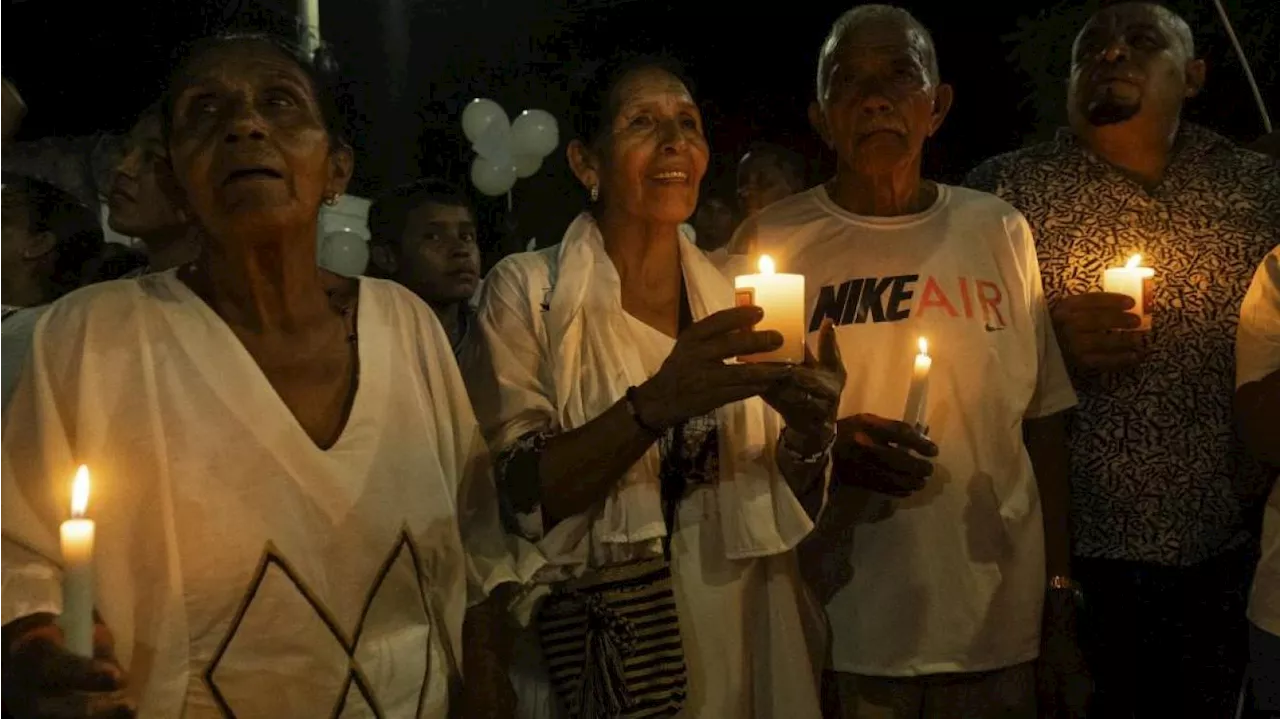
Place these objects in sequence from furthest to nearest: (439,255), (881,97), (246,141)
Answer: (439,255)
(881,97)
(246,141)

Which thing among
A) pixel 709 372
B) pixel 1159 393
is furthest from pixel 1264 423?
pixel 709 372

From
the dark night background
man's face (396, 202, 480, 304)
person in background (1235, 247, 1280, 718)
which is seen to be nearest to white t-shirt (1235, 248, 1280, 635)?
person in background (1235, 247, 1280, 718)

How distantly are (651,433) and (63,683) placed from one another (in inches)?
43.8

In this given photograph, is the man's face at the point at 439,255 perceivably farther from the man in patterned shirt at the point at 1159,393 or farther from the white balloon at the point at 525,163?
the white balloon at the point at 525,163

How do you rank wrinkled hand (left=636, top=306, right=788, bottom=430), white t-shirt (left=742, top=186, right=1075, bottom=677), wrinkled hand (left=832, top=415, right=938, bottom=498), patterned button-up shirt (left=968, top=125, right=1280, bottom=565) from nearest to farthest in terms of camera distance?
wrinkled hand (left=636, top=306, right=788, bottom=430) < wrinkled hand (left=832, top=415, right=938, bottom=498) < white t-shirt (left=742, top=186, right=1075, bottom=677) < patterned button-up shirt (left=968, top=125, right=1280, bottom=565)

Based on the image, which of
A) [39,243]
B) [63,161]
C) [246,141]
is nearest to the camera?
[246,141]

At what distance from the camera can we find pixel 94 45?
1002 centimetres

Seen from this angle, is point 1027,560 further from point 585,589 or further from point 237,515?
point 237,515

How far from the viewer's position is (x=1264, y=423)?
2.73 m

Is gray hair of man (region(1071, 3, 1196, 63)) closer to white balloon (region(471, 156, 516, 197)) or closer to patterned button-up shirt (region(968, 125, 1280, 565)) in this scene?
patterned button-up shirt (region(968, 125, 1280, 565))

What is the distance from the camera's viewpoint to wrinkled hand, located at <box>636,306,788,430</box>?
212cm

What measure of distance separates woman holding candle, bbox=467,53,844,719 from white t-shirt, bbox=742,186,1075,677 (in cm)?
30

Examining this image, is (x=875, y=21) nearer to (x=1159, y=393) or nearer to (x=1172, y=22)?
(x=1172, y=22)

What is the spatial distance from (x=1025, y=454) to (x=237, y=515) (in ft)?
6.48
